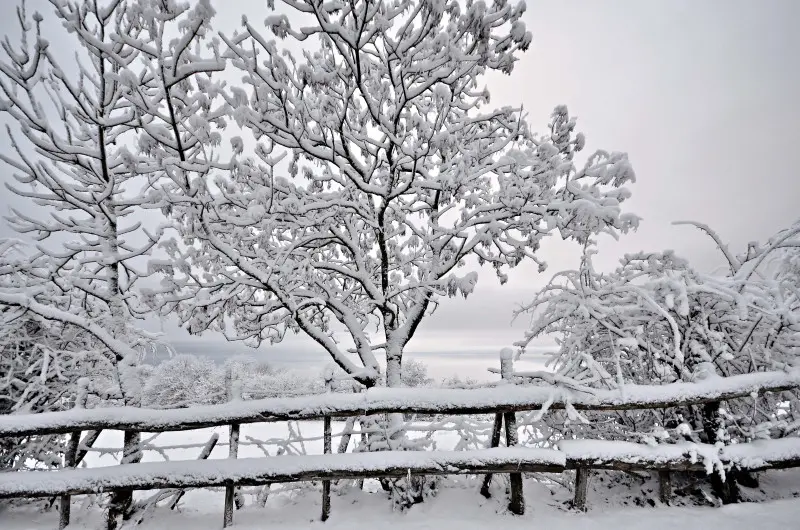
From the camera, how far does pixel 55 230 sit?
6121 mm

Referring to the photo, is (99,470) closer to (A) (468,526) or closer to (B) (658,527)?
(A) (468,526)

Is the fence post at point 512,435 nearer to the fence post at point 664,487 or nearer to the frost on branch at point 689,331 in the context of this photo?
the frost on branch at point 689,331

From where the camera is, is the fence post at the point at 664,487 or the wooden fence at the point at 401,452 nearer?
the wooden fence at the point at 401,452

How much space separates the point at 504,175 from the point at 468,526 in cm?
467

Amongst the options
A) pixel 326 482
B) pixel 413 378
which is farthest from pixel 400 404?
pixel 413 378

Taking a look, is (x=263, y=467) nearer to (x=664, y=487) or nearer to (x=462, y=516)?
(x=462, y=516)

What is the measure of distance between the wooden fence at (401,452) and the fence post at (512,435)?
11 millimetres

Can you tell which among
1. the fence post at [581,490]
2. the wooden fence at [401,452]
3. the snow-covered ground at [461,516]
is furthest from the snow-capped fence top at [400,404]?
the snow-covered ground at [461,516]

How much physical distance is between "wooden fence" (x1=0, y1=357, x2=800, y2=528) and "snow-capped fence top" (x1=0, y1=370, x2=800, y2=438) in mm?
11

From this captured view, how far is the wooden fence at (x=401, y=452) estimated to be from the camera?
166 inches

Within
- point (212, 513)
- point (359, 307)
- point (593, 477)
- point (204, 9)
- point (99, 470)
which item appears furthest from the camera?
point (359, 307)

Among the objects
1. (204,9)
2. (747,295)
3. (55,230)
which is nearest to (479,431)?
(747,295)

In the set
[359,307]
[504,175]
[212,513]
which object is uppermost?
[504,175]

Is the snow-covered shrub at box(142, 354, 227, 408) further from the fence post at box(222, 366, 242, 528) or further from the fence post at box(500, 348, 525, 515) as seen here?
the fence post at box(500, 348, 525, 515)
